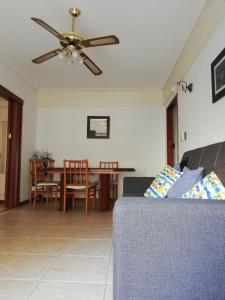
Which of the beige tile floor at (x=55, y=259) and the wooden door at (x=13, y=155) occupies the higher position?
the wooden door at (x=13, y=155)

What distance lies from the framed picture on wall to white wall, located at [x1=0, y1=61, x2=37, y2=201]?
328 cm

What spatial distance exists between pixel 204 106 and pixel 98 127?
2.99m

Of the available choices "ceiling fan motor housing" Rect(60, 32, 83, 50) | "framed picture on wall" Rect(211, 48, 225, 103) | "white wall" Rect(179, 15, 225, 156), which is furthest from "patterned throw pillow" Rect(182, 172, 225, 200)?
"ceiling fan motor housing" Rect(60, 32, 83, 50)

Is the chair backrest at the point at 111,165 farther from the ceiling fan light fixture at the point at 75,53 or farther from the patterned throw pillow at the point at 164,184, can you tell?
the patterned throw pillow at the point at 164,184

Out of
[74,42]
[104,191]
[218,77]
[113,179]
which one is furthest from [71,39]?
[113,179]

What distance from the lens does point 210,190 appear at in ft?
3.66

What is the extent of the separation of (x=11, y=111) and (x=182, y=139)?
10.00 ft

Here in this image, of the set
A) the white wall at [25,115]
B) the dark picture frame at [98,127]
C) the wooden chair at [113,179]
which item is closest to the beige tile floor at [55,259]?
the white wall at [25,115]

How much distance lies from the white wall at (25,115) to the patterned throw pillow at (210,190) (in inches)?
147

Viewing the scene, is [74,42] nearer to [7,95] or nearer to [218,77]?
[218,77]

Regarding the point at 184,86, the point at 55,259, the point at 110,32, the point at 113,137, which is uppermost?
the point at 110,32

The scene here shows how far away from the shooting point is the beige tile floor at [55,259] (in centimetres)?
130

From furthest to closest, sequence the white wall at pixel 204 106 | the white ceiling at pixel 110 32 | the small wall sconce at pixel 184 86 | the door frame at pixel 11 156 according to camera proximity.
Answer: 1. the door frame at pixel 11 156
2. the small wall sconce at pixel 184 86
3. the white ceiling at pixel 110 32
4. the white wall at pixel 204 106

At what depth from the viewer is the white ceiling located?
245 centimetres
